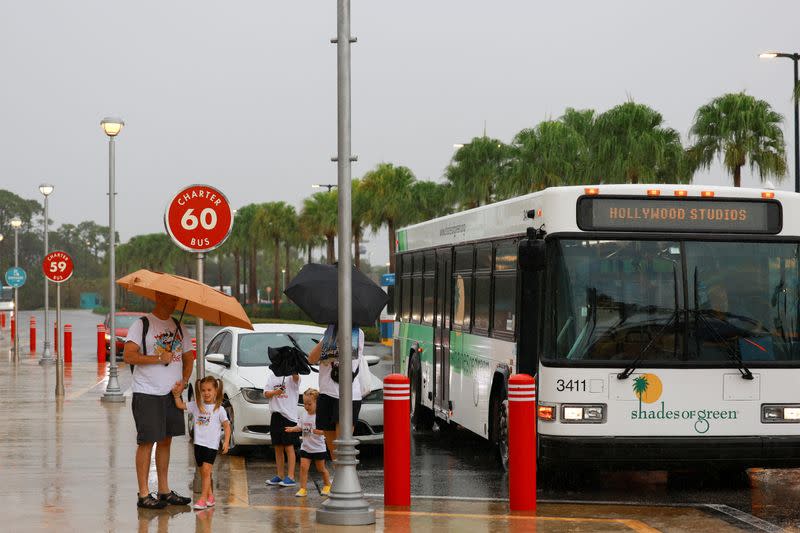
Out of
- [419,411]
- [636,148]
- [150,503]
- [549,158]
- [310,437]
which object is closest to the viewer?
[150,503]

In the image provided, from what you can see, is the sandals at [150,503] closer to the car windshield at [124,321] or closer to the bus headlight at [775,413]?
the bus headlight at [775,413]

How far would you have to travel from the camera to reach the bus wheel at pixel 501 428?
43.9ft

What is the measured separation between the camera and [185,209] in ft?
42.9

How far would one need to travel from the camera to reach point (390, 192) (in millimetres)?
72875

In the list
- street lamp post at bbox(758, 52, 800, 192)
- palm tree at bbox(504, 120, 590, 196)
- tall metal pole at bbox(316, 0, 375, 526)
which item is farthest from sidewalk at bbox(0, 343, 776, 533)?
palm tree at bbox(504, 120, 590, 196)

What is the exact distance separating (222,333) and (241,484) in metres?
4.49

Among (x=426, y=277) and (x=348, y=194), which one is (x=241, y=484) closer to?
(x=348, y=194)

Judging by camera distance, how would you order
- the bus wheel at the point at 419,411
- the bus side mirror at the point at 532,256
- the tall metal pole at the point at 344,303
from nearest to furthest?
the tall metal pole at the point at 344,303
the bus side mirror at the point at 532,256
the bus wheel at the point at 419,411

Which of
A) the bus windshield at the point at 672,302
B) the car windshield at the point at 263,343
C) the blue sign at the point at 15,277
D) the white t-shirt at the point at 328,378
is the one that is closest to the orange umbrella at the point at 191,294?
the white t-shirt at the point at 328,378

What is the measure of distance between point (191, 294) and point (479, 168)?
5205cm

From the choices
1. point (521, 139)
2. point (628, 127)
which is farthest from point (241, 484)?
point (521, 139)

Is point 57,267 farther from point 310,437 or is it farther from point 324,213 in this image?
point 324,213

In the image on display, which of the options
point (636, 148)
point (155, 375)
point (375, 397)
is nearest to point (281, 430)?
point (155, 375)

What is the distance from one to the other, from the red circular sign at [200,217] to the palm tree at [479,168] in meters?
48.3
